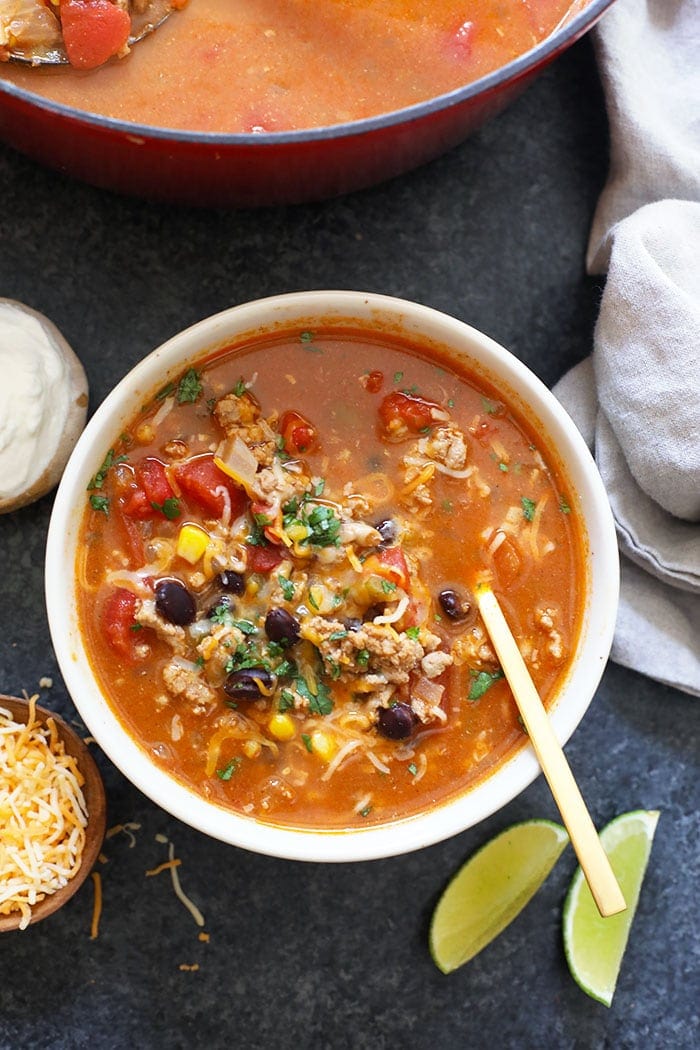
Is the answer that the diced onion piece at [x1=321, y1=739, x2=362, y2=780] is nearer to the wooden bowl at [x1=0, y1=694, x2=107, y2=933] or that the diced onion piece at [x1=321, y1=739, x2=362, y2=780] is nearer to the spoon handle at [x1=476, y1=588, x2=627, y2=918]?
the spoon handle at [x1=476, y1=588, x2=627, y2=918]

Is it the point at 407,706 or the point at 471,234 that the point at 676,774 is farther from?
the point at 471,234

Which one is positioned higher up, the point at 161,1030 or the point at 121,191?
the point at 121,191

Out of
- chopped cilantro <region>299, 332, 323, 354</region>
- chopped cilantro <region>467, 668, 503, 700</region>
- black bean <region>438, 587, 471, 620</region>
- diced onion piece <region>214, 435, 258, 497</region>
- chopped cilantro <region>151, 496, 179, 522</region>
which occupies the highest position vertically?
chopped cilantro <region>299, 332, 323, 354</region>

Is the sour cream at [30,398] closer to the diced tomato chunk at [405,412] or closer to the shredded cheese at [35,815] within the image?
the shredded cheese at [35,815]

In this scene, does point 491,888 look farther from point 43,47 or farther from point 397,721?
point 43,47

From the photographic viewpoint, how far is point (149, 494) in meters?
2.75

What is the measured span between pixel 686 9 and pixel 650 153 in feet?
1.50

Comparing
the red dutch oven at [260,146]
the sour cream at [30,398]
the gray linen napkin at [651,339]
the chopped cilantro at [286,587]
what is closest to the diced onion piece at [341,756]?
the chopped cilantro at [286,587]

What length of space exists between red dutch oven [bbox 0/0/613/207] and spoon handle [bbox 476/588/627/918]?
1.13m

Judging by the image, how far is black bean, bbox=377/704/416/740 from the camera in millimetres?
2680

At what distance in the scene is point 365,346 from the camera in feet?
9.46

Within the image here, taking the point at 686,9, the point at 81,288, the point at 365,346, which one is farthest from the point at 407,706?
the point at 686,9

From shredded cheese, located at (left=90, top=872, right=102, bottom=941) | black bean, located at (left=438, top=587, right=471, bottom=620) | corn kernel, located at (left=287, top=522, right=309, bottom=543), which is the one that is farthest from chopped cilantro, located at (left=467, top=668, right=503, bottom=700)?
shredded cheese, located at (left=90, top=872, right=102, bottom=941)

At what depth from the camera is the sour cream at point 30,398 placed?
2.95 m
